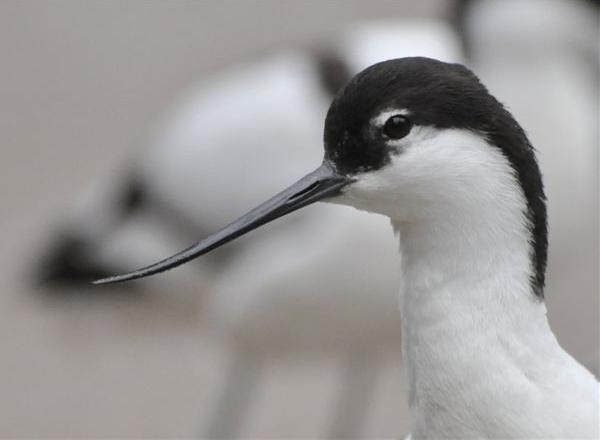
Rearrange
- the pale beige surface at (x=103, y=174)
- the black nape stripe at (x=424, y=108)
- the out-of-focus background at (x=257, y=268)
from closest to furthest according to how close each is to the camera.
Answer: the black nape stripe at (x=424, y=108) < the out-of-focus background at (x=257, y=268) < the pale beige surface at (x=103, y=174)

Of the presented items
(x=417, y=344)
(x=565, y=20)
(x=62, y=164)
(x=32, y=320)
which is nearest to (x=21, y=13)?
(x=62, y=164)

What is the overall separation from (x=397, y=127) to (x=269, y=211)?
0.61 ft

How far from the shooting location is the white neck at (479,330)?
1.71 meters

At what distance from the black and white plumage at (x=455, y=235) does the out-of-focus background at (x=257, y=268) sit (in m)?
1.00

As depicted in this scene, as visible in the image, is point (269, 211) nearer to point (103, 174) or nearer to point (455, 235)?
point (455, 235)

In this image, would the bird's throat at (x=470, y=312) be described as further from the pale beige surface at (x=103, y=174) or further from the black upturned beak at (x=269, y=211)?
the pale beige surface at (x=103, y=174)

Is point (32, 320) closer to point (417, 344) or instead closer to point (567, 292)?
point (567, 292)

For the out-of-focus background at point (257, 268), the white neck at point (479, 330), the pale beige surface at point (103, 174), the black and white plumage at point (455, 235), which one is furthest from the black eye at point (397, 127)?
the pale beige surface at point (103, 174)

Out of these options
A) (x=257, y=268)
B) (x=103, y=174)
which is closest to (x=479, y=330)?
(x=257, y=268)

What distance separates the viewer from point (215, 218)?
335 cm

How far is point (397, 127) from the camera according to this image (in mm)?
1665

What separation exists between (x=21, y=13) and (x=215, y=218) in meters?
2.45

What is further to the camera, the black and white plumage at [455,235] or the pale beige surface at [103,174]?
the pale beige surface at [103,174]

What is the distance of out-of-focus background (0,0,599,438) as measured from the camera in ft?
10.7
